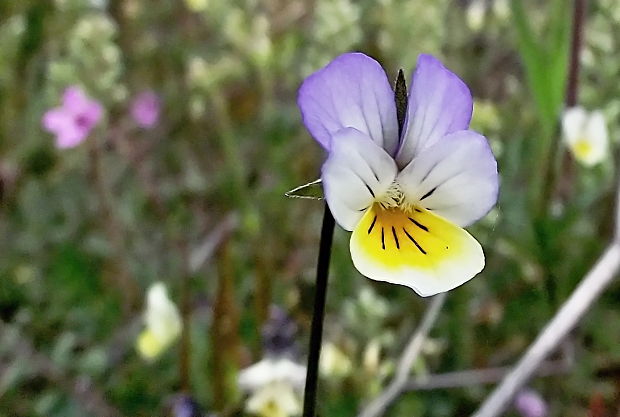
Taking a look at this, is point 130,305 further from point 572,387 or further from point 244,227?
point 572,387

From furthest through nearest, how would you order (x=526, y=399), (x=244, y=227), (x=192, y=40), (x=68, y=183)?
(x=192, y=40) → (x=68, y=183) → (x=244, y=227) → (x=526, y=399)

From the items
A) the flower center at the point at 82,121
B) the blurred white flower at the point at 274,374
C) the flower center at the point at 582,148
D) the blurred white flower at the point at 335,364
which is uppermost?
the flower center at the point at 82,121

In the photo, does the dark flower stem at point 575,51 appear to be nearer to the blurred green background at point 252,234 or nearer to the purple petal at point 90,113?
the blurred green background at point 252,234


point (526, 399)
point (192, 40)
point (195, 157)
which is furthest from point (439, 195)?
point (192, 40)

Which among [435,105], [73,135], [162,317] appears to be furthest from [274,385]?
[73,135]

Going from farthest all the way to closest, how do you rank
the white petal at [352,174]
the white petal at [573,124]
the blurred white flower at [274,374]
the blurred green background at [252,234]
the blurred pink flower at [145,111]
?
the blurred pink flower at [145,111] < the white petal at [573,124] < the blurred green background at [252,234] < the blurred white flower at [274,374] < the white petal at [352,174]

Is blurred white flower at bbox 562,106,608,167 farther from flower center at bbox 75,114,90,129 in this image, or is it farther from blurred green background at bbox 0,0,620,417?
flower center at bbox 75,114,90,129

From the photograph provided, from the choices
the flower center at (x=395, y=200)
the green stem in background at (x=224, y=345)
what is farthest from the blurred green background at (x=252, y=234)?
the flower center at (x=395, y=200)
